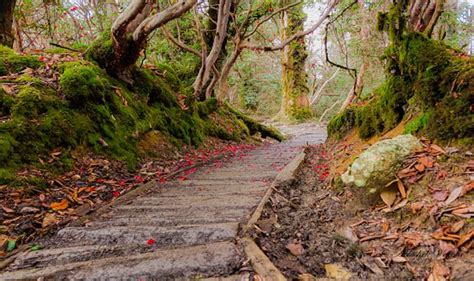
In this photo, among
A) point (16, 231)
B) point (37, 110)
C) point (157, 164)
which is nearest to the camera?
point (16, 231)

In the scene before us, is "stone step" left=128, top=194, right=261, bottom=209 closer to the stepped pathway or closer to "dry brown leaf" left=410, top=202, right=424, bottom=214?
the stepped pathway

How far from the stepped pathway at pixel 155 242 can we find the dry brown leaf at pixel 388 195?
4.01ft

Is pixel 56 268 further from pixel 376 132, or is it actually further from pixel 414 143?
pixel 376 132

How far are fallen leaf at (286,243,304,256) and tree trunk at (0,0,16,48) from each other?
6.23m

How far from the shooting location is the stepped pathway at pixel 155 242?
79.0 inches

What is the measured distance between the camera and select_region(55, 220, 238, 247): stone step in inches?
96.0

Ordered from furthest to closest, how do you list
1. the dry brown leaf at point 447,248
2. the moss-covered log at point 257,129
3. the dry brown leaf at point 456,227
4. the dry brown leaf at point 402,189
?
the moss-covered log at point 257,129, the dry brown leaf at point 402,189, the dry brown leaf at point 456,227, the dry brown leaf at point 447,248

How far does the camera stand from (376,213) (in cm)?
271

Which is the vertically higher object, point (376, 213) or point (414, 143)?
point (414, 143)

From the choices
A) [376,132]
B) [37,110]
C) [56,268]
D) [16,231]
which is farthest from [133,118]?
[376,132]

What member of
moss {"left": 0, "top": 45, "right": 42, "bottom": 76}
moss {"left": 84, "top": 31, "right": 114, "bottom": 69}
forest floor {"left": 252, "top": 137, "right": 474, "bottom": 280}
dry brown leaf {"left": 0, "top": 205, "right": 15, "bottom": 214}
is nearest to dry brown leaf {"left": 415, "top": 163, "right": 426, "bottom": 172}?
forest floor {"left": 252, "top": 137, "right": 474, "bottom": 280}

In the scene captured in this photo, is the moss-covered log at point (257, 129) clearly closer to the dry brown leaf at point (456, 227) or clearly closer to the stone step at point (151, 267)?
the stone step at point (151, 267)

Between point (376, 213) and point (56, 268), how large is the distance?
8.52ft

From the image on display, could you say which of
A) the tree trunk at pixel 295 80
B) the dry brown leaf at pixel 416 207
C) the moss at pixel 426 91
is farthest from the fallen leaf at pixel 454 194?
the tree trunk at pixel 295 80
